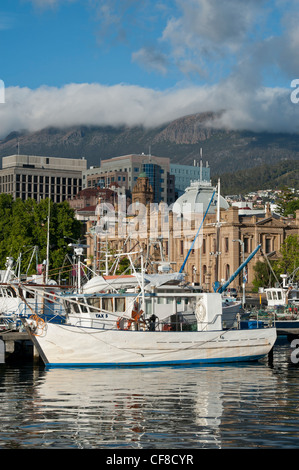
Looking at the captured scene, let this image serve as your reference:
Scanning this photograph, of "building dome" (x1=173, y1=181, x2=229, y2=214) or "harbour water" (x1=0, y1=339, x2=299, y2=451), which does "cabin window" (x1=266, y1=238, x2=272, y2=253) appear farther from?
"harbour water" (x1=0, y1=339, x2=299, y2=451)

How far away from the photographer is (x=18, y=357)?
180 feet

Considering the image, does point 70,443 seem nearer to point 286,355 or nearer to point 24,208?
point 286,355

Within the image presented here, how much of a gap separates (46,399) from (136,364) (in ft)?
43.6

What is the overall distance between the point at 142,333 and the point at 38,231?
83.1 m

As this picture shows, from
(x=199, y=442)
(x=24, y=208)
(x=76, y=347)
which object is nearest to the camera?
(x=199, y=442)

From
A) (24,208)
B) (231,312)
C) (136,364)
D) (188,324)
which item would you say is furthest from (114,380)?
(24,208)

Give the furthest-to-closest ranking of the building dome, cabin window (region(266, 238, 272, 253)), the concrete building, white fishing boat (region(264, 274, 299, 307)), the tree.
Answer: the building dome
cabin window (region(266, 238, 272, 253))
the concrete building
the tree
white fishing boat (region(264, 274, 299, 307))

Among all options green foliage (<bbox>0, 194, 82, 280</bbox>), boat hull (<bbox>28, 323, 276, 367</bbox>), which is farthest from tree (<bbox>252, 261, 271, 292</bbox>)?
boat hull (<bbox>28, 323, 276, 367</bbox>)

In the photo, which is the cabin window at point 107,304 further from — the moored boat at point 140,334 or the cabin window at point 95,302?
the cabin window at point 95,302

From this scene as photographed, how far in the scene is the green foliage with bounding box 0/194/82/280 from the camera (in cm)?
12308

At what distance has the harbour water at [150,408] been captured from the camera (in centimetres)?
2553

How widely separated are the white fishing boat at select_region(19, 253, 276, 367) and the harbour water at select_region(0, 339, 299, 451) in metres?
1.20

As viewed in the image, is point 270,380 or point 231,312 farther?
point 231,312

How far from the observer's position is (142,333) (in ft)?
154
